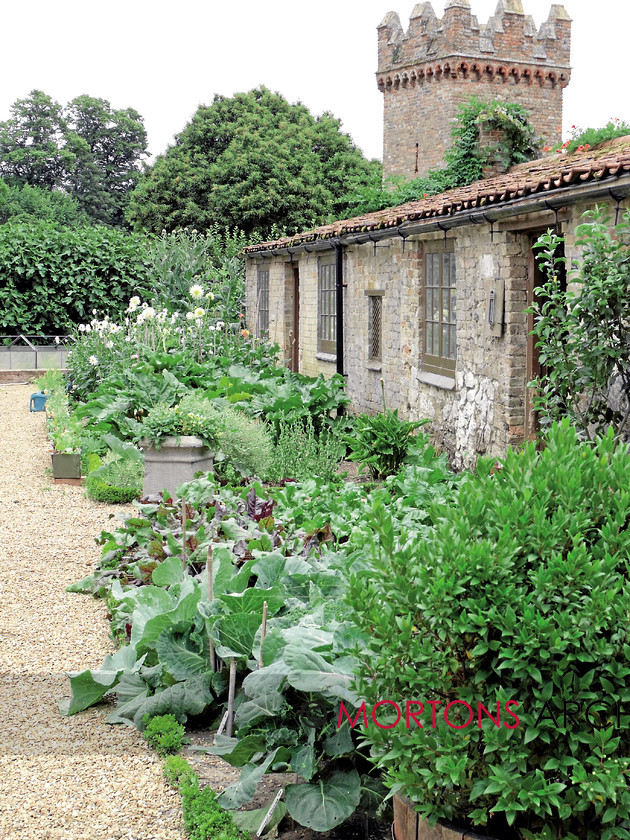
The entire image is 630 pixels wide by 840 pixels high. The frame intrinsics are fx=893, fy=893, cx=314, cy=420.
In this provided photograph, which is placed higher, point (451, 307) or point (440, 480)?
point (451, 307)

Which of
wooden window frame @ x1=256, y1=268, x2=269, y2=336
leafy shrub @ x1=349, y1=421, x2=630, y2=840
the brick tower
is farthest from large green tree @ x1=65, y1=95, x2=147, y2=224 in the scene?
leafy shrub @ x1=349, y1=421, x2=630, y2=840

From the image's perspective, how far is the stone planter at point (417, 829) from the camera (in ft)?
7.98

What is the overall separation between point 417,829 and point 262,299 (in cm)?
1607

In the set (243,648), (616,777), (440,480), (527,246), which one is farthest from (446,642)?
(527,246)

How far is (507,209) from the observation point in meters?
7.57

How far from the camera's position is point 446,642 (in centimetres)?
242

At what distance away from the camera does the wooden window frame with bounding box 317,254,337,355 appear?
1384 cm

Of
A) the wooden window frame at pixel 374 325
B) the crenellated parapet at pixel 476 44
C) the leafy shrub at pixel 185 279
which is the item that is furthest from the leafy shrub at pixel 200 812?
the crenellated parapet at pixel 476 44

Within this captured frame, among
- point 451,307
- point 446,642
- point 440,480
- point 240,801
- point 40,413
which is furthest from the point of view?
point 40,413

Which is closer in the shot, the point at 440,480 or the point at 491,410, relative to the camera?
the point at 440,480

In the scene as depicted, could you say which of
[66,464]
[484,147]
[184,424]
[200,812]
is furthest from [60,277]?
[200,812]

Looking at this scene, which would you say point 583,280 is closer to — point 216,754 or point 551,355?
point 551,355

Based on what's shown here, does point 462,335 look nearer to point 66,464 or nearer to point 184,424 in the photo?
point 184,424

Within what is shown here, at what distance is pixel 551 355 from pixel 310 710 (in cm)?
373
